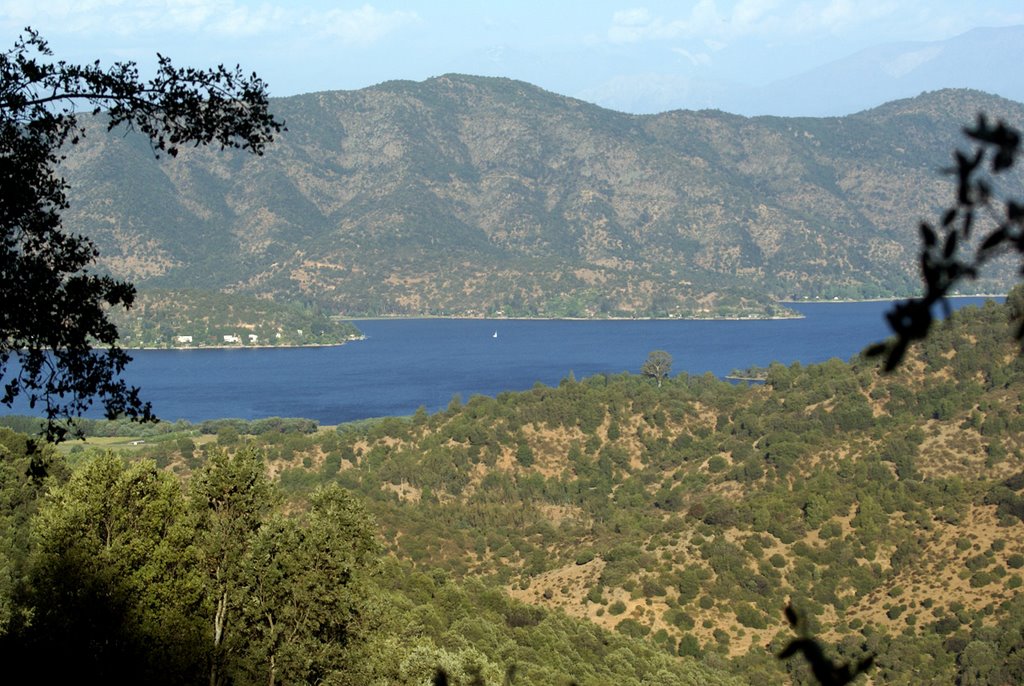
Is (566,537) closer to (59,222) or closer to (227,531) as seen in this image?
(227,531)

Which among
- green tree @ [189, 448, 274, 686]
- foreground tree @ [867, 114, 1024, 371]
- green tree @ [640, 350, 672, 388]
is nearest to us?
foreground tree @ [867, 114, 1024, 371]

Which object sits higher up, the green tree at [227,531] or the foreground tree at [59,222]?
the foreground tree at [59,222]

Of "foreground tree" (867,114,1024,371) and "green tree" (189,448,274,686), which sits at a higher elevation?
"foreground tree" (867,114,1024,371)

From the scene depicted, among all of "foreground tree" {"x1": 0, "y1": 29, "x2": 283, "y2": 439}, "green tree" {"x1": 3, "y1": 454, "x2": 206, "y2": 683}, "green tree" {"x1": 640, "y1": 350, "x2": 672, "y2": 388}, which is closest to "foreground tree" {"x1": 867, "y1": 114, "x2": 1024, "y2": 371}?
"foreground tree" {"x1": 0, "y1": 29, "x2": 283, "y2": 439}

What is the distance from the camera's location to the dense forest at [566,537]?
24.2 meters

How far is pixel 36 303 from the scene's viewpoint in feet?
39.1

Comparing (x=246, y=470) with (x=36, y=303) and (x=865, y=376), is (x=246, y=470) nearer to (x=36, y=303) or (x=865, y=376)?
(x=36, y=303)

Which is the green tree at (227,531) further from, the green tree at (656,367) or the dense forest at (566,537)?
the green tree at (656,367)

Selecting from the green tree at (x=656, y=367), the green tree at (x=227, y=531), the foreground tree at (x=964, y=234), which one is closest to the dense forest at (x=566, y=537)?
the green tree at (x=227, y=531)

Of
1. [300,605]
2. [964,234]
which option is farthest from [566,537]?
[964,234]

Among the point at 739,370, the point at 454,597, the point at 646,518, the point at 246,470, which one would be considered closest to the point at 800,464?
the point at 646,518

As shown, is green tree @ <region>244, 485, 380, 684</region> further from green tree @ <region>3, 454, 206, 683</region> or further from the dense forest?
green tree @ <region>3, 454, 206, 683</region>

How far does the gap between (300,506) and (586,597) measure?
705 inches

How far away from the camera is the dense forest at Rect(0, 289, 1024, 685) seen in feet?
79.6
